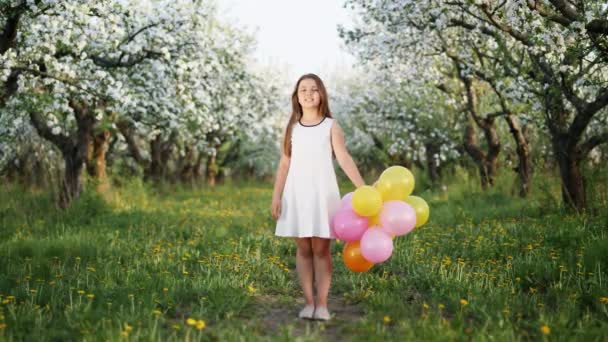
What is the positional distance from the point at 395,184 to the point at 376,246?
57 cm

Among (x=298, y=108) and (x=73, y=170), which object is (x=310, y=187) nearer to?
(x=298, y=108)

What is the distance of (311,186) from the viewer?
5105mm

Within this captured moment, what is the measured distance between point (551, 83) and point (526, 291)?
5.04 meters

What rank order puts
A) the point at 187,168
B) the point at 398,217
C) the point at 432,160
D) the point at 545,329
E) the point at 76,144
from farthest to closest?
the point at 187,168
the point at 432,160
the point at 76,144
the point at 398,217
the point at 545,329

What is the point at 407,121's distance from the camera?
70.0 ft

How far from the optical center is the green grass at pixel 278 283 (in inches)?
178

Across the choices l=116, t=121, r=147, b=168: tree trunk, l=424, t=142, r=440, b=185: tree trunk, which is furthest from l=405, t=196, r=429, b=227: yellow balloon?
l=424, t=142, r=440, b=185: tree trunk

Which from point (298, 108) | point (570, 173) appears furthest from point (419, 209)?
point (570, 173)

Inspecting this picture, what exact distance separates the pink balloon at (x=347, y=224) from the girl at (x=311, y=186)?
2.4 inches

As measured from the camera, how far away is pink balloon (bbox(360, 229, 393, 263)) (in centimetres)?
505

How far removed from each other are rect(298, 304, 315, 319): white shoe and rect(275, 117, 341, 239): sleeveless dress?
626mm

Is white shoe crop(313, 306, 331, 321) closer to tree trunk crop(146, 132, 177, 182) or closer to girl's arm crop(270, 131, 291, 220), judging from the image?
girl's arm crop(270, 131, 291, 220)

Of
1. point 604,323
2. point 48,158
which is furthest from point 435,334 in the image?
point 48,158

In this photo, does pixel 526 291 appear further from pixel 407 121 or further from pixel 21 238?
pixel 407 121
